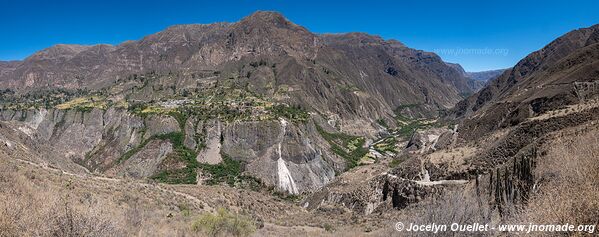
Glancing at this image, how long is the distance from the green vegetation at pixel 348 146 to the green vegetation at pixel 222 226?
2711 inches

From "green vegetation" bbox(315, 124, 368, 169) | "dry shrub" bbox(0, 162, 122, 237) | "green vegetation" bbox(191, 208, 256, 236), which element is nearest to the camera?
"dry shrub" bbox(0, 162, 122, 237)

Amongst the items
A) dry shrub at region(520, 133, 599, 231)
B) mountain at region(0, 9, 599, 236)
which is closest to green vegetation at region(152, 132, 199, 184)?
mountain at region(0, 9, 599, 236)

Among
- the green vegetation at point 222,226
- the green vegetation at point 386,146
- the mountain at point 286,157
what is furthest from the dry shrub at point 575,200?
the green vegetation at point 386,146

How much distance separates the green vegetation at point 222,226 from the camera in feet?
67.8

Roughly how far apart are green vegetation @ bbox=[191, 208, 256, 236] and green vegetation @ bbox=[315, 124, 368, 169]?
226 feet

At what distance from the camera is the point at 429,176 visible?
38375 mm

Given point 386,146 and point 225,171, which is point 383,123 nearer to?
point 386,146

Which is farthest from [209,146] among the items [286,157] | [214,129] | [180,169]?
[286,157]

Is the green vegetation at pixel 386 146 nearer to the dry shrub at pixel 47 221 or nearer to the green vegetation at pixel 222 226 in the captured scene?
the green vegetation at pixel 222 226

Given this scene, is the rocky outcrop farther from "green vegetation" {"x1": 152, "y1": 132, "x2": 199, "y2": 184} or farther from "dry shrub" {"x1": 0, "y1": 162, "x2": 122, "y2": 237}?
"dry shrub" {"x1": 0, "y1": 162, "x2": 122, "y2": 237}

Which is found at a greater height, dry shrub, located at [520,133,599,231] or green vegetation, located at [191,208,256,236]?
dry shrub, located at [520,133,599,231]

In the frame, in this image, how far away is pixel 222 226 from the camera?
71.3ft

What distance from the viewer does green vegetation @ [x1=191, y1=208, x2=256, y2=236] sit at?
2066 centimetres

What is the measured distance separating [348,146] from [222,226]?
3698 inches
